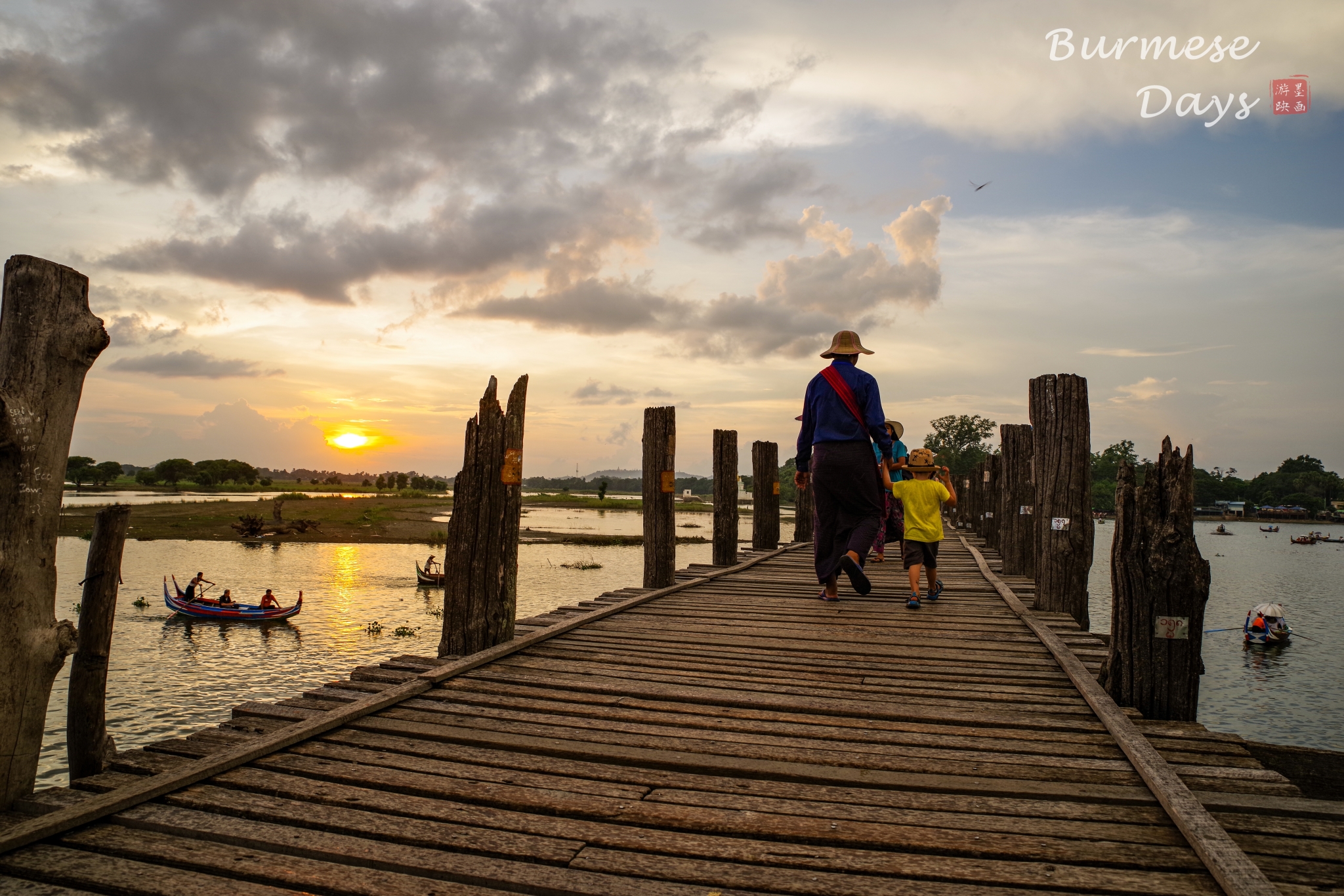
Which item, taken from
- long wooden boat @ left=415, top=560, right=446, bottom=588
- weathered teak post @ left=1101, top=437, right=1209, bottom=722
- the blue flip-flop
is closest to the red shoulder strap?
the blue flip-flop

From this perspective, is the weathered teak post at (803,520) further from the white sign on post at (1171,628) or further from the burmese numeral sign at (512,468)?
the white sign on post at (1171,628)

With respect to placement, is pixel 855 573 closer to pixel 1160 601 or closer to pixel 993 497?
pixel 1160 601

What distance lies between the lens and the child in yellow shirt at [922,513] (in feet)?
23.5

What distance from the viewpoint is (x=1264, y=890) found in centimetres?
208

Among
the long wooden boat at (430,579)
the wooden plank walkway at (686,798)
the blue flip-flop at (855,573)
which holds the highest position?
the blue flip-flop at (855,573)

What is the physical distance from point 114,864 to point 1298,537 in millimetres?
100807

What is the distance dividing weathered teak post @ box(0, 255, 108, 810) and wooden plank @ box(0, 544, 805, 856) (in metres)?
0.52

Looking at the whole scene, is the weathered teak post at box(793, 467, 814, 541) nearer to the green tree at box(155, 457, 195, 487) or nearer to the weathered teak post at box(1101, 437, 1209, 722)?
the weathered teak post at box(1101, 437, 1209, 722)

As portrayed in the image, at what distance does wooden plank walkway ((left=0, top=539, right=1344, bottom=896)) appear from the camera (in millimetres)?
2283

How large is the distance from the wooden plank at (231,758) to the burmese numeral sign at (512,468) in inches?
42.1

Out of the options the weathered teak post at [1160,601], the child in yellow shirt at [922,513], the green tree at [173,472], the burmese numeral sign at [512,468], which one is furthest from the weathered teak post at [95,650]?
the green tree at [173,472]

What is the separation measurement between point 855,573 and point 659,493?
2.25 metres

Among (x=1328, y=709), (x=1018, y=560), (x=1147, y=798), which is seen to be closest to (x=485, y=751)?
(x=1147, y=798)

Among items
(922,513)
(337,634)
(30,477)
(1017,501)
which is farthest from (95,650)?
(337,634)
